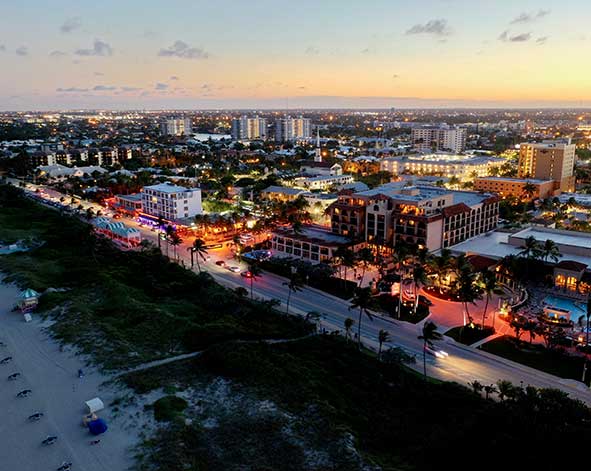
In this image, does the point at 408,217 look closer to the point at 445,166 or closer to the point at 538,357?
the point at 538,357

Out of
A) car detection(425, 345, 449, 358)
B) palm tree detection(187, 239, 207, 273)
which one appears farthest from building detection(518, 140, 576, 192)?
car detection(425, 345, 449, 358)

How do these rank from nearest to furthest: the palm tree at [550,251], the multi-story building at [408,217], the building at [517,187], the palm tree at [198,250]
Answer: the palm tree at [550,251] → the palm tree at [198,250] → the multi-story building at [408,217] → the building at [517,187]

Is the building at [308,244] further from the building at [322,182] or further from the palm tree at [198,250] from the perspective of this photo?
the building at [322,182]

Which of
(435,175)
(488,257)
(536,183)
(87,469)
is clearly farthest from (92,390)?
(435,175)

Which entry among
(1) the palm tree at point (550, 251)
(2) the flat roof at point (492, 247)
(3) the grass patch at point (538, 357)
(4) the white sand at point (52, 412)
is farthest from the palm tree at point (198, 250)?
(1) the palm tree at point (550, 251)

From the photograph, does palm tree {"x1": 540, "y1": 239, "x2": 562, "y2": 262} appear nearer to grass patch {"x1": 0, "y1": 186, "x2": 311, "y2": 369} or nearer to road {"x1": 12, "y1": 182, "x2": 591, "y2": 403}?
road {"x1": 12, "y1": 182, "x2": 591, "y2": 403}

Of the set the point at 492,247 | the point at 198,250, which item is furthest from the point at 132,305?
the point at 492,247
